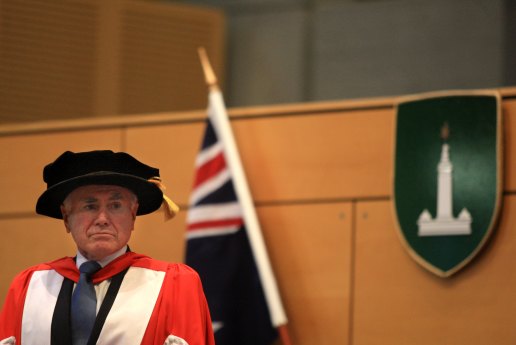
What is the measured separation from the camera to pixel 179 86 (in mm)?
7027

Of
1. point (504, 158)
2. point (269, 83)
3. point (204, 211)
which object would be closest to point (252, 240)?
point (204, 211)

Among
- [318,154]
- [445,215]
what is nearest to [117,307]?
[445,215]

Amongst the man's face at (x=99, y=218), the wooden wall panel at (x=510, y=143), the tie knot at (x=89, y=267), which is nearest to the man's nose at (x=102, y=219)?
the man's face at (x=99, y=218)

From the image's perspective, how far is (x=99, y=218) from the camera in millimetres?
3137

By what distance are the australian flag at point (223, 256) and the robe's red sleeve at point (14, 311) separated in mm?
2110

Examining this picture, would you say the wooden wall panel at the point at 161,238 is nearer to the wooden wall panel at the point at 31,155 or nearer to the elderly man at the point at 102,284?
the wooden wall panel at the point at 31,155

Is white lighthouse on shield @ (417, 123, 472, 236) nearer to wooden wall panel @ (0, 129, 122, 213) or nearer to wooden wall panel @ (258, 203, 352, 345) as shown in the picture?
wooden wall panel @ (258, 203, 352, 345)

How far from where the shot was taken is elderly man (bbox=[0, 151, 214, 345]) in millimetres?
3078

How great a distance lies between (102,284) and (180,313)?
24 centimetres

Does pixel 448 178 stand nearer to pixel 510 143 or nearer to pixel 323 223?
pixel 510 143

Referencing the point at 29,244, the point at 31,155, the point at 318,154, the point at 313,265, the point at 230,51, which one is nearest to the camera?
the point at 313,265

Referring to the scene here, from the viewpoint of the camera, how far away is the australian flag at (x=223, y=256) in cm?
530

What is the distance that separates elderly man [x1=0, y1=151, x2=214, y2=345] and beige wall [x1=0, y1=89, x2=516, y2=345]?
80.4 inches

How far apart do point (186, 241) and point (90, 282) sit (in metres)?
2.28
